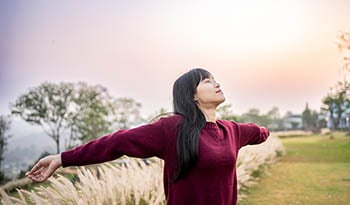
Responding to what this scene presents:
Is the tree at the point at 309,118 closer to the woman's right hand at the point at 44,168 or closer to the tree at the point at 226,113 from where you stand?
the tree at the point at 226,113

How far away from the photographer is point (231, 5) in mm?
2639

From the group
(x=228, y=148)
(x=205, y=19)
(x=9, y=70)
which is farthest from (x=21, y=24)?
(x=228, y=148)

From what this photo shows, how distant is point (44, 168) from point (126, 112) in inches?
116

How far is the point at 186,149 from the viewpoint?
3.84ft

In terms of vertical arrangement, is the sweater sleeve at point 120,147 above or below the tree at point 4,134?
above

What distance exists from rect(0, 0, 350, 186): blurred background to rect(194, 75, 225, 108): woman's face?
57.0 inches

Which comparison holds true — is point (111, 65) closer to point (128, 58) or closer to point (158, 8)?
point (128, 58)

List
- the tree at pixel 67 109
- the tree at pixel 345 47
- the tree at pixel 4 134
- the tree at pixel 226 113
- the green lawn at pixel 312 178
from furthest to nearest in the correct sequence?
the tree at pixel 226 113
the tree at pixel 67 109
the tree at pixel 4 134
the tree at pixel 345 47
the green lawn at pixel 312 178

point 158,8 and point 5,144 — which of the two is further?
point 5,144

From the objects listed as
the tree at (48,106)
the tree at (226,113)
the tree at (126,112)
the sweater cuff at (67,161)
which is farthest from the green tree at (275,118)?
the sweater cuff at (67,161)

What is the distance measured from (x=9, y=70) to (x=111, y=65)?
730 mm

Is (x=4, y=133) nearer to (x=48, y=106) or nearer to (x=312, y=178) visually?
(x=48, y=106)

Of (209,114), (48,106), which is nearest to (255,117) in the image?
(48,106)

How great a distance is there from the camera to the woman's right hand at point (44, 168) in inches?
44.9
